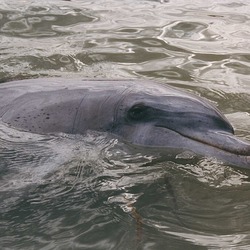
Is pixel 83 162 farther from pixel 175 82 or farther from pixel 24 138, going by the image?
pixel 175 82

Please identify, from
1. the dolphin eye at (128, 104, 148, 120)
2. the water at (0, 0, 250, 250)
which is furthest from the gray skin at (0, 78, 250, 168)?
the water at (0, 0, 250, 250)

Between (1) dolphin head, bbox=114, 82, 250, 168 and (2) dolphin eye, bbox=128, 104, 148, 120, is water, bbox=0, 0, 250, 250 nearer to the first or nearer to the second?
(1) dolphin head, bbox=114, 82, 250, 168

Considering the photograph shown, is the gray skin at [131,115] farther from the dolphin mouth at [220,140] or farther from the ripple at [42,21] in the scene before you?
the ripple at [42,21]

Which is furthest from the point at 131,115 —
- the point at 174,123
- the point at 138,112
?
the point at 174,123

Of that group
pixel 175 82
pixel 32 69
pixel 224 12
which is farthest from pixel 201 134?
pixel 224 12

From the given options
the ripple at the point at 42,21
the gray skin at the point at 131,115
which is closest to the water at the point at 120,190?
the gray skin at the point at 131,115

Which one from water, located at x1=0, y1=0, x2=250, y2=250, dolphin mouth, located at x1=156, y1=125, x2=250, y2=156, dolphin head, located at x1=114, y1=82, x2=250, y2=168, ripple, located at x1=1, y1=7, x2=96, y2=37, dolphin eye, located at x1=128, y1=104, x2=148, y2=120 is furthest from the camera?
ripple, located at x1=1, y1=7, x2=96, y2=37

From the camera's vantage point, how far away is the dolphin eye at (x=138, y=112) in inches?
208

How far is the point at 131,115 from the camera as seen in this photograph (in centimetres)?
530

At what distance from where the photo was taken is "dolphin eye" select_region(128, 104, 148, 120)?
17.3 ft

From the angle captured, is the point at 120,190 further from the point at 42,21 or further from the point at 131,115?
the point at 42,21

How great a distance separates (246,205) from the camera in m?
4.71

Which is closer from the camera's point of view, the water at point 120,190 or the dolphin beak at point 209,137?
the water at point 120,190

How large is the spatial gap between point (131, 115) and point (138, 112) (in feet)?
0.22
